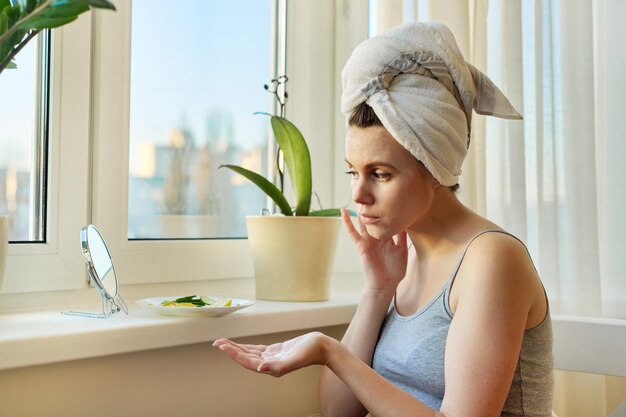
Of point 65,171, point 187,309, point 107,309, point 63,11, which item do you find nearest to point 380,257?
point 187,309

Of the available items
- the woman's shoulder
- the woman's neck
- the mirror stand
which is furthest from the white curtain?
the mirror stand

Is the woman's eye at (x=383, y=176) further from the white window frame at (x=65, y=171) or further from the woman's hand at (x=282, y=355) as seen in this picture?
the white window frame at (x=65, y=171)

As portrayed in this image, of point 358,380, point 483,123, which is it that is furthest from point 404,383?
point 483,123

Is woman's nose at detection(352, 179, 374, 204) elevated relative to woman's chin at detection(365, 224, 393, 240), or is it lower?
elevated

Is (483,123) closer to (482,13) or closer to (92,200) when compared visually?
(482,13)

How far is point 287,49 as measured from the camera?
182 centimetres

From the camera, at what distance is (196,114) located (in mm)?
1634

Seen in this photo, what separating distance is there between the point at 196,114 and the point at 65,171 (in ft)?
1.22

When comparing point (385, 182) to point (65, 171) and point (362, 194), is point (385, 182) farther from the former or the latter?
point (65, 171)

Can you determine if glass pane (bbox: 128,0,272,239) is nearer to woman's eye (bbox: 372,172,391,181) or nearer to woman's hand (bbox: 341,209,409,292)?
woman's hand (bbox: 341,209,409,292)

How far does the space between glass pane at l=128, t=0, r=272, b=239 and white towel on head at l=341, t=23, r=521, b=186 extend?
55cm

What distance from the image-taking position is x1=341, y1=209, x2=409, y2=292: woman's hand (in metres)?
1.37

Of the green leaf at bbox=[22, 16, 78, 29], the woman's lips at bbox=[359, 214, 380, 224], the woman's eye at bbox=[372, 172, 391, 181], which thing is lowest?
the woman's lips at bbox=[359, 214, 380, 224]

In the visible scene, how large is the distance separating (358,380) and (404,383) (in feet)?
0.51
